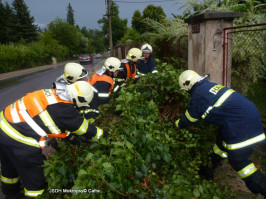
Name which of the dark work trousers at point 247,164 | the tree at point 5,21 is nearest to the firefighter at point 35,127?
the dark work trousers at point 247,164

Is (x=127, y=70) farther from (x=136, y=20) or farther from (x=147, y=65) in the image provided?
(x=136, y=20)

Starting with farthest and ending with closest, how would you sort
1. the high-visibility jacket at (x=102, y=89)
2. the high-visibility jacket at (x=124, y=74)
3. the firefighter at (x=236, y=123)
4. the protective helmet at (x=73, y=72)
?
the high-visibility jacket at (x=124, y=74) → the protective helmet at (x=73, y=72) → the high-visibility jacket at (x=102, y=89) → the firefighter at (x=236, y=123)

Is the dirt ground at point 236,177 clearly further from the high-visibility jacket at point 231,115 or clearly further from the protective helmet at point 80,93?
the protective helmet at point 80,93

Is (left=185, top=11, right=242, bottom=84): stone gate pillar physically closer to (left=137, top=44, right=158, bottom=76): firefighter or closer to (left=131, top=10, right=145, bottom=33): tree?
(left=137, top=44, right=158, bottom=76): firefighter

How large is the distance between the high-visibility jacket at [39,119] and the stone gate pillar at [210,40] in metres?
3.03

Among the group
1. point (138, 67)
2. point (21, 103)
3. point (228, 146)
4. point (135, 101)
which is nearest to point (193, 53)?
point (138, 67)

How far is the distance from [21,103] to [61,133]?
59cm

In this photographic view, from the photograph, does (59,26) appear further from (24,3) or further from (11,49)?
(11,49)

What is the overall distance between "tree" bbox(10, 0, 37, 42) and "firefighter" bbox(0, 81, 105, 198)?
40.1 m

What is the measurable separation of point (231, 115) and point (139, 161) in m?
1.36

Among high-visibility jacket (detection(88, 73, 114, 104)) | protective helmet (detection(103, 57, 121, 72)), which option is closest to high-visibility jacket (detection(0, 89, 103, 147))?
high-visibility jacket (detection(88, 73, 114, 104))

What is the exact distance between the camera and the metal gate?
4.28m

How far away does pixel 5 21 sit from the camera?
126 ft

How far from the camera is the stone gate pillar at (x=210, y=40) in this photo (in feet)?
13.5
